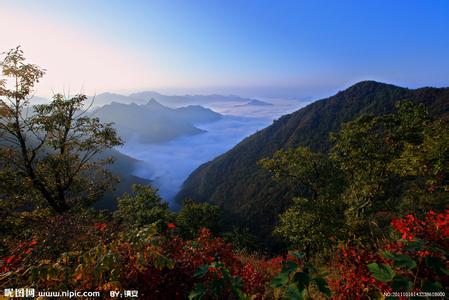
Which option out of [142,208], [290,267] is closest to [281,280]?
[290,267]

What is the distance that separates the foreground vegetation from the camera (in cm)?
350

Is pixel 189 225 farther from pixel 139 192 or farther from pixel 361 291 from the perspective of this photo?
pixel 361 291

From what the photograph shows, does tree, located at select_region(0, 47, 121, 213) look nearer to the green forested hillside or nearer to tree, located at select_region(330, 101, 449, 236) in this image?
tree, located at select_region(330, 101, 449, 236)

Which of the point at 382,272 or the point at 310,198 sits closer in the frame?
the point at 382,272

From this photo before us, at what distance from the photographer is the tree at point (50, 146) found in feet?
→ 41.9

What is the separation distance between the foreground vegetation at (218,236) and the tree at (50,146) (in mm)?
60

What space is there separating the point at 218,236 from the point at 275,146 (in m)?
134

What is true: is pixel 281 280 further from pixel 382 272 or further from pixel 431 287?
pixel 431 287

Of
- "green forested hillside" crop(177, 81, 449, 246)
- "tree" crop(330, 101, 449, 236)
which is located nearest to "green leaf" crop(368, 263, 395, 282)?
"tree" crop(330, 101, 449, 236)

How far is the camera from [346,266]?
428cm

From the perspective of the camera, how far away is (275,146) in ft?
475

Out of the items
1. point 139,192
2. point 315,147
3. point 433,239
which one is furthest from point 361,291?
point 315,147

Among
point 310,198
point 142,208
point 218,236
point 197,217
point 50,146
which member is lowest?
point 197,217

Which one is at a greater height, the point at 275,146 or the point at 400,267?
the point at 400,267
